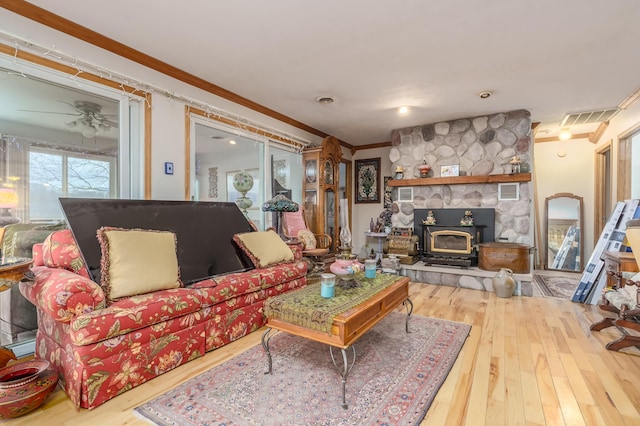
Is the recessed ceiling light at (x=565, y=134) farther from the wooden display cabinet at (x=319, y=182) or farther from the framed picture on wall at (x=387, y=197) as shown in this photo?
the wooden display cabinet at (x=319, y=182)

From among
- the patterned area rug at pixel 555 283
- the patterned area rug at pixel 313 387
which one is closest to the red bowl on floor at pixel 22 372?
the patterned area rug at pixel 313 387

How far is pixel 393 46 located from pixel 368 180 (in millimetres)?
3850

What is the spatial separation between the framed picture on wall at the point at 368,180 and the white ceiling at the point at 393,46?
7.83 feet

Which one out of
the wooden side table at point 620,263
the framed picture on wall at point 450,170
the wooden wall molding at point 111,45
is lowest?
the wooden side table at point 620,263

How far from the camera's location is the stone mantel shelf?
13.7 ft

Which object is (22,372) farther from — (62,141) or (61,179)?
(62,141)

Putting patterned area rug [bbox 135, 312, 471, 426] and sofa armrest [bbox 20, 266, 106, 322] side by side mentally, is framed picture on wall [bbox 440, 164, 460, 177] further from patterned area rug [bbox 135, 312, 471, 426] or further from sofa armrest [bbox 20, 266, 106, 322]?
sofa armrest [bbox 20, 266, 106, 322]

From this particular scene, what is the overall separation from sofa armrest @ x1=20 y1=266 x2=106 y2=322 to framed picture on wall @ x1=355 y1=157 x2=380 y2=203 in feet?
17.0

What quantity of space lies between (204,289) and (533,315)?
3203mm

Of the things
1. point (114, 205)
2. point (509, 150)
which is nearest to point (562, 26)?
point (509, 150)

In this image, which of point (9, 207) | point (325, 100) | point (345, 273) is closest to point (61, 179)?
point (9, 207)

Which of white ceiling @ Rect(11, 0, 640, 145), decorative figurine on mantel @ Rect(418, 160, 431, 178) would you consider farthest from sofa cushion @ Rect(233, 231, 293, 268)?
decorative figurine on mantel @ Rect(418, 160, 431, 178)

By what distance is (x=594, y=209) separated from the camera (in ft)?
16.6

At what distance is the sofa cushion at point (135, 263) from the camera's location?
189 cm
